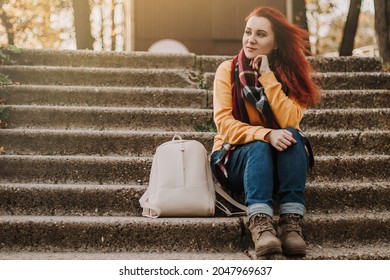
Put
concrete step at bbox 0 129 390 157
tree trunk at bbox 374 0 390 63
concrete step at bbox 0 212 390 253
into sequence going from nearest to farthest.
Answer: concrete step at bbox 0 212 390 253, concrete step at bbox 0 129 390 157, tree trunk at bbox 374 0 390 63

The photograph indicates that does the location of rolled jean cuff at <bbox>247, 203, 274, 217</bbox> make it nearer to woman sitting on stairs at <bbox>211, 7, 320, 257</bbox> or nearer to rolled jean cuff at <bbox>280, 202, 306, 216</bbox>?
woman sitting on stairs at <bbox>211, 7, 320, 257</bbox>

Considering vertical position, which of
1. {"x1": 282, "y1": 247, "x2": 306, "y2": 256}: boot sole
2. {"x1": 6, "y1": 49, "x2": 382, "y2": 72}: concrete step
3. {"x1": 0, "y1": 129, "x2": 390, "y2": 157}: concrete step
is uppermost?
{"x1": 6, "y1": 49, "x2": 382, "y2": 72}: concrete step

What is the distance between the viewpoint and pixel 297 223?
8.52ft

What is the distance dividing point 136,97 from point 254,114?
1.55 meters

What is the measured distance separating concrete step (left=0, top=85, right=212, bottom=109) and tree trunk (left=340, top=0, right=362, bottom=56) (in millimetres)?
3574

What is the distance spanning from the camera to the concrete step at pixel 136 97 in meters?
4.14

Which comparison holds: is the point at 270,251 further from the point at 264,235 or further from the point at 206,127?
the point at 206,127

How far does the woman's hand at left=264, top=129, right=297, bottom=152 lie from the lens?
263 centimetres

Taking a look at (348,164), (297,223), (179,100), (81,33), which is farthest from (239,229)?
(81,33)

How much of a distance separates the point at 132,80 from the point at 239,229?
7.35 feet

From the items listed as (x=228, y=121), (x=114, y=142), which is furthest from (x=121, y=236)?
(x=114, y=142)

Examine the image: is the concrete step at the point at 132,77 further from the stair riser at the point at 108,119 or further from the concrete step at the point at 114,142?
the concrete step at the point at 114,142

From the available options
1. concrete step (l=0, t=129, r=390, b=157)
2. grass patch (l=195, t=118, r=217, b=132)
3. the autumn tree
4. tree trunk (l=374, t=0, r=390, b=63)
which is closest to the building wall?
tree trunk (l=374, t=0, r=390, b=63)
